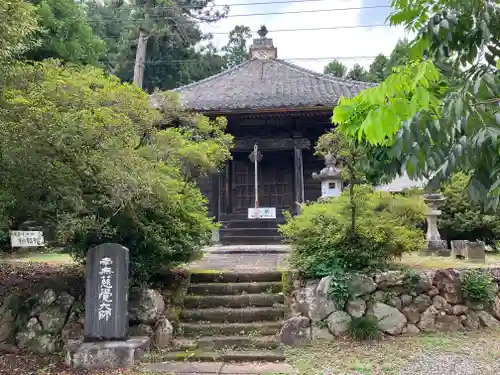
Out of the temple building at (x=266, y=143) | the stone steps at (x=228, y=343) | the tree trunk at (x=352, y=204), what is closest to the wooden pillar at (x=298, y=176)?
the temple building at (x=266, y=143)

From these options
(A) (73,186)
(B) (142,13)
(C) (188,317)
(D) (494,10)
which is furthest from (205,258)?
(B) (142,13)

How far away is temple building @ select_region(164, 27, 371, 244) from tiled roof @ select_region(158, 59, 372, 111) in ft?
0.09

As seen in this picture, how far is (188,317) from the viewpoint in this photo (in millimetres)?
7047

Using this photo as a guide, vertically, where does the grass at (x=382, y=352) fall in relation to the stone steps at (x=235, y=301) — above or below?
below

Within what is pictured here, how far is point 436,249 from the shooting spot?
10461 mm

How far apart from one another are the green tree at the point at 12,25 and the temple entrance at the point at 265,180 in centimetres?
949

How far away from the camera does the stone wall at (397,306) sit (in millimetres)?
6660

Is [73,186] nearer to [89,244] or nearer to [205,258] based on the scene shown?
[89,244]

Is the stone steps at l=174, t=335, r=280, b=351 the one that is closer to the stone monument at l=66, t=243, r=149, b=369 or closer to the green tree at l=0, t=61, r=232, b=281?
the stone monument at l=66, t=243, r=149, b=369

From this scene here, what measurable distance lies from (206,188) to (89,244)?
27.2 ft

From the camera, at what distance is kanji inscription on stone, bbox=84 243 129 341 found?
612 centimetres

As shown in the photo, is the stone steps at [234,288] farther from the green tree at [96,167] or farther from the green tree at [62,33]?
the green tree at [62,33]

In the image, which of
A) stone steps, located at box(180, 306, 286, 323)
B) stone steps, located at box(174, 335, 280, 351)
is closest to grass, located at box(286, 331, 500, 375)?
stone steps, located at box(174, 335, 280, 351)

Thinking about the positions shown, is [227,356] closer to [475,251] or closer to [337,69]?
[475,251]
